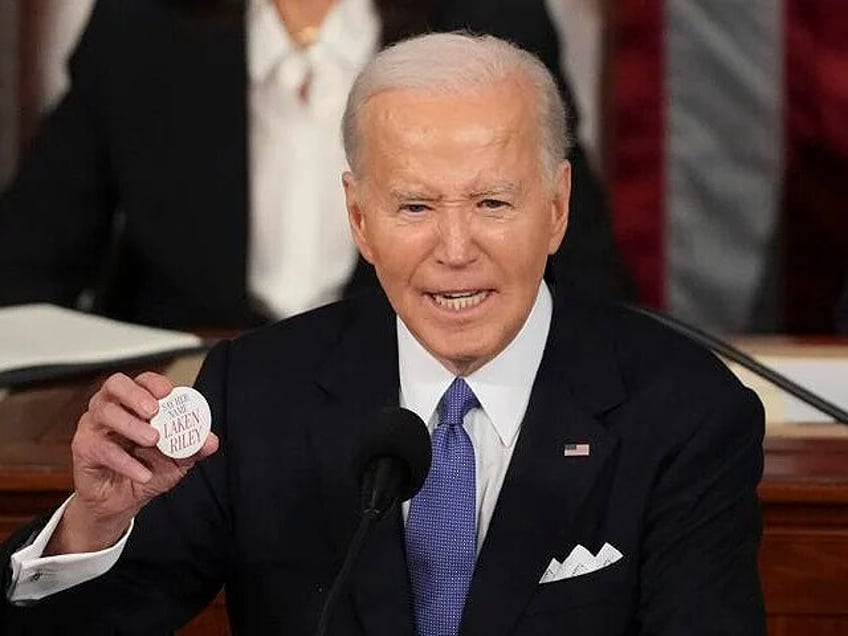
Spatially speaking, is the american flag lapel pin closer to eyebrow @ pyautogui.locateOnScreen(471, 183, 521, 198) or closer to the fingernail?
eyebrow @ pyautogui.locateOnScreen(471, 183, 521, 198)

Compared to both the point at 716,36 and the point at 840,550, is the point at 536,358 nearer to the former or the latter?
the point at 840,550

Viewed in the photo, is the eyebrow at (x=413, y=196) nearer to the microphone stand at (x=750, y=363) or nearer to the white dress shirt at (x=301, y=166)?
the microphone stand at (x=750, y=363)

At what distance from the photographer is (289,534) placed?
1.59 meters

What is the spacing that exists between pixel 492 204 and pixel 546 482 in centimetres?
25

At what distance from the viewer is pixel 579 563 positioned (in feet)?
5.06

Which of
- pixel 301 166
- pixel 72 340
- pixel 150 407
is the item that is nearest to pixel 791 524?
pixel 150 407

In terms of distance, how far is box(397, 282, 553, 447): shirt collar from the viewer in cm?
158

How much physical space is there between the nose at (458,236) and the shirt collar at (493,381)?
0.48 feet

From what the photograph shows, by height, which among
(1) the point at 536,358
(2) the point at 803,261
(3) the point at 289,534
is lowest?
(2) the point at 803,261

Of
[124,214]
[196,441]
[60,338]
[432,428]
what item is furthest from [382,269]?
[124,214]

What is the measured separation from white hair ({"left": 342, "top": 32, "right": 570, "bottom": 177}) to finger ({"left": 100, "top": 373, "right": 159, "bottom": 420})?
0.30 meters

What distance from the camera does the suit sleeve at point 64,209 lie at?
114 inches

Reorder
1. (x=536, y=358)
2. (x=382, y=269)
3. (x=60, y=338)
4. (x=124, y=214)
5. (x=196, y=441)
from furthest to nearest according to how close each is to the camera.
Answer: (x=124, y=214), (x=60, y=338), (x=536, y=358), (x=382, y=269), (x=196, y=441)

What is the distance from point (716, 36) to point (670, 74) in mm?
97
